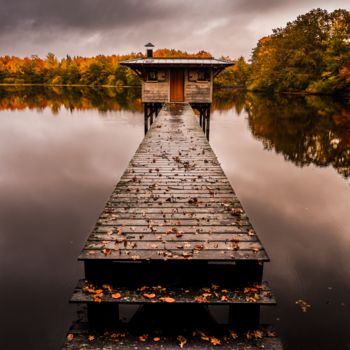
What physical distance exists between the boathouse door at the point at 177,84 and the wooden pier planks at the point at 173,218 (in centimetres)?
1467

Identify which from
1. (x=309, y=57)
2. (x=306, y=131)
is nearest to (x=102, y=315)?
(x=306, y=131)

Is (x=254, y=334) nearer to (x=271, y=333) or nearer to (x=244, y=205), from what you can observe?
(x=271, y=333)

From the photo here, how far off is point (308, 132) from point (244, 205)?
49.6 feet

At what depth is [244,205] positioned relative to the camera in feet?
36.9

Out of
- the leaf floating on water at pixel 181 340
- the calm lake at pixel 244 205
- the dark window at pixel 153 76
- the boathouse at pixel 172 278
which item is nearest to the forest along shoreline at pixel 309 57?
the calm lake at pixel 244 205

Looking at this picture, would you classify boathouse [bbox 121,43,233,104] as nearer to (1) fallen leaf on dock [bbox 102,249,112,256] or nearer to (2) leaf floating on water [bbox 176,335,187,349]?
(1) fallen leaf on dock [bbox 102,249,112,256]

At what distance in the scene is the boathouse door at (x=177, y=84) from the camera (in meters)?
21.7

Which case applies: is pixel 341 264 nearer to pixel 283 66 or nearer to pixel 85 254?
pixel 85 254

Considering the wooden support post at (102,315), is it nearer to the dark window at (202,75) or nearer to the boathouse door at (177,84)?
the boathouse door at (177,84)

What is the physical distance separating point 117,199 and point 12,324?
Answer: 266 cm

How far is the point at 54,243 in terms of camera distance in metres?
8.40

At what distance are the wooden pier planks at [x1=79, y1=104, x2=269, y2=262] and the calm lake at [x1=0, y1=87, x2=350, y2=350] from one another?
7.43 feet

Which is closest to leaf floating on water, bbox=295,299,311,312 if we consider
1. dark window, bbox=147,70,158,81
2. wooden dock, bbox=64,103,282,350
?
wooden dock, bbox=64,103,282,350

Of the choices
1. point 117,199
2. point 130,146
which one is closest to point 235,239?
point 117,199
